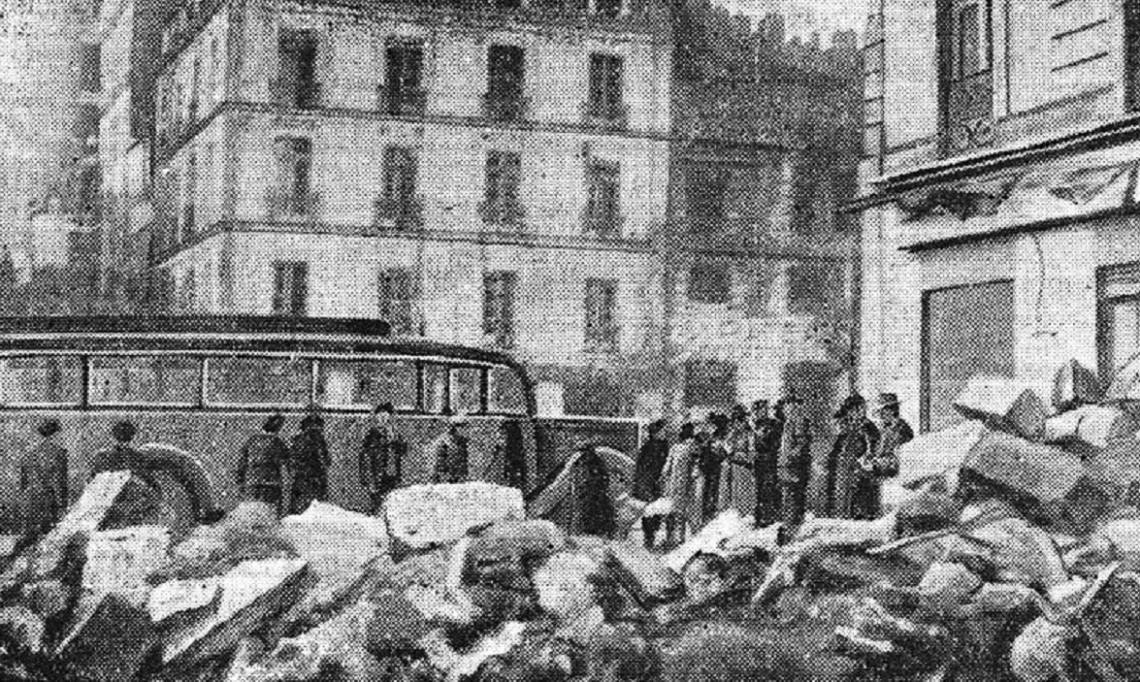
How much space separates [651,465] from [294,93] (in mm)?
16672

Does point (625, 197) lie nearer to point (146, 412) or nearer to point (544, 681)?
point (146, 412)

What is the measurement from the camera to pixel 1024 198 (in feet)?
42.0

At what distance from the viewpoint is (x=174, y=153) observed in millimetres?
30797

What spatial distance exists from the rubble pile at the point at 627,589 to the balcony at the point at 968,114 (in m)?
4.80

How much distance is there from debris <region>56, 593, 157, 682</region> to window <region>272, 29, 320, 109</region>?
833 inches

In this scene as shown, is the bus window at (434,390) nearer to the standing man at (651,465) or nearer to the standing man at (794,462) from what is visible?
the standing man at (651,465)

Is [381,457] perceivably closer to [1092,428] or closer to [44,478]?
[44,478]

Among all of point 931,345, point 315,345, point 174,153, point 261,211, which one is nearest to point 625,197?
point 261,211

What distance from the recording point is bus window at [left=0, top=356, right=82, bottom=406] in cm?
1138

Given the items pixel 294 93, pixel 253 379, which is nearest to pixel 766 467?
pixel 253 379

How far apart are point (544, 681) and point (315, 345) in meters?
5.62

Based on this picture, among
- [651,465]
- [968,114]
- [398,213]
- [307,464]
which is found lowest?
[651,465]

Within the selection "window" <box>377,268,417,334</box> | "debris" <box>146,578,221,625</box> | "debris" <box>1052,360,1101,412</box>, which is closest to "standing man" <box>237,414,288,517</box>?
"debris" <box>146,578,221,625</box>

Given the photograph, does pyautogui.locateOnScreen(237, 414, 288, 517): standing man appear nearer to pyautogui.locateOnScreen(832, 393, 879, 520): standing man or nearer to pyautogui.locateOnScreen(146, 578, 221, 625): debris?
pyautogui.locateOnScreen(146, 578, 221, 625): debris
